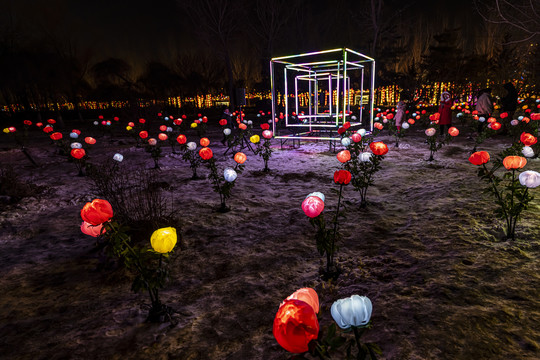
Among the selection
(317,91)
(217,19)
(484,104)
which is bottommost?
(484,104)

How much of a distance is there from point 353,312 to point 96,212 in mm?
1685

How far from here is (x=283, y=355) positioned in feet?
5.95

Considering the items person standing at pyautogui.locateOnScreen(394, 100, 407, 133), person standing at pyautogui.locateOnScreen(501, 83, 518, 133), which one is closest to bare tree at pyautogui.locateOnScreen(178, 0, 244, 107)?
person standing at pyautogui.locateOnScreen(394, 100, 407, 133)

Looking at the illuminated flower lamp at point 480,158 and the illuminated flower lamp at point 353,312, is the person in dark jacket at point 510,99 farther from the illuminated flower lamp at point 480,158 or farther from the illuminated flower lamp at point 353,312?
the illuminated flower lamp at point 353,312

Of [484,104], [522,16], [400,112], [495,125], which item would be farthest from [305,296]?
[522,16]

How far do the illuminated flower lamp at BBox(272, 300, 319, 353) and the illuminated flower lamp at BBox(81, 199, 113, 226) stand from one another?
1394mm

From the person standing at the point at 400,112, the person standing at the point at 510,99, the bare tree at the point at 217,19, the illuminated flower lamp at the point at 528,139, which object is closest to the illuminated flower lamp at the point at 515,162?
the illuminated flower lamp at the point at 528,139

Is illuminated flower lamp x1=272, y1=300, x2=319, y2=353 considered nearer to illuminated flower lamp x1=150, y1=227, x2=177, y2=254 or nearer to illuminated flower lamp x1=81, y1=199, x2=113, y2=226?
illuminated flower lamp x1=150, y1=227, x2=177, y2=254

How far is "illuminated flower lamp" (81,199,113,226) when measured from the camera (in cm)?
182

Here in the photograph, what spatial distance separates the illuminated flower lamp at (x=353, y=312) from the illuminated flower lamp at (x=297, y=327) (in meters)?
0.12

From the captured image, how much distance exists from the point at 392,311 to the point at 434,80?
80.2 feet

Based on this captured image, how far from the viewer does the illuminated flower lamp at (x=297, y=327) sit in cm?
106

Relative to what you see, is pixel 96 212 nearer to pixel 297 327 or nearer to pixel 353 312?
pixel 297 327

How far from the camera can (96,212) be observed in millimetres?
1831
